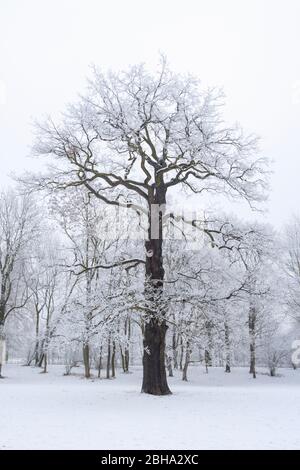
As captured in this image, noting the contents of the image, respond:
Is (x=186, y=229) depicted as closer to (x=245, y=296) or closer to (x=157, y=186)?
(x=157, y=186)

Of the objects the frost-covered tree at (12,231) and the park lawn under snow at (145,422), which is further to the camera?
the frost-covered tree at (12,231)

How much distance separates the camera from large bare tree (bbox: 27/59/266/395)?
16562mm

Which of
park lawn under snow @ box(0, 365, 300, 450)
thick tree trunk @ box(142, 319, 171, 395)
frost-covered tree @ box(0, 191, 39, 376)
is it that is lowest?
park lawn under snow @ box(0, 365, 300, 450)

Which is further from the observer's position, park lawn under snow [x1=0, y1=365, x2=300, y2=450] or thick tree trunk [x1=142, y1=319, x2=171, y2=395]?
thick tree trunk [x1=142, y1=319, x2=171, y2=395]

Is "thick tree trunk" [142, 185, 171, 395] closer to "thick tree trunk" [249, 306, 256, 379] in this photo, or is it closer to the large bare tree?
the large bare tree

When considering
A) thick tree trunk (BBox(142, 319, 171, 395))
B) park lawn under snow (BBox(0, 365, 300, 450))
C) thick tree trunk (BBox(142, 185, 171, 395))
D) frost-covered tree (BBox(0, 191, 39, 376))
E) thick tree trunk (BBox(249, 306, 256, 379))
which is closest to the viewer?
park lawn under snow (BBox(0, 365, 300, 450))

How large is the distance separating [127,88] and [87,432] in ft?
40.3

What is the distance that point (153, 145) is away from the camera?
1806cm

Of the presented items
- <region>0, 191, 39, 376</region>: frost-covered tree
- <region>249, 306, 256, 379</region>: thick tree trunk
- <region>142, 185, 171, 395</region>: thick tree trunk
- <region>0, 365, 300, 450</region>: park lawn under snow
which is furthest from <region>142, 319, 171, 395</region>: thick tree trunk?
<region>249, 306, 256, 379</region>: thick tree trunk

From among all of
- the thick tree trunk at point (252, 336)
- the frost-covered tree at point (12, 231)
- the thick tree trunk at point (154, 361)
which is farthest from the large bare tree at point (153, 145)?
the thick tree trunk at point (252, 336)

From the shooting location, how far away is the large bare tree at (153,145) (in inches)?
652

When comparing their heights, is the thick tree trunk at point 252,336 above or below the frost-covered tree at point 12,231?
below

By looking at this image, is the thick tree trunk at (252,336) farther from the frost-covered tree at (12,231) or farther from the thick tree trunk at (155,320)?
the thick tree trunk at (155,320)

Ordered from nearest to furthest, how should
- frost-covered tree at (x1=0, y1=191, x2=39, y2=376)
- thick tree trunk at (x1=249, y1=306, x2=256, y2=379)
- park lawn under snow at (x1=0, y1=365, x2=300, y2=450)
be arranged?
park lawn under snow at (x1=0, y1=365, x2=300, y2=450) < frost-covered tree at (x1=0, y1=191, x2=39, y2=376) < thick tree trunk at (x1=249, y1=306, x2=256, y2=379)
